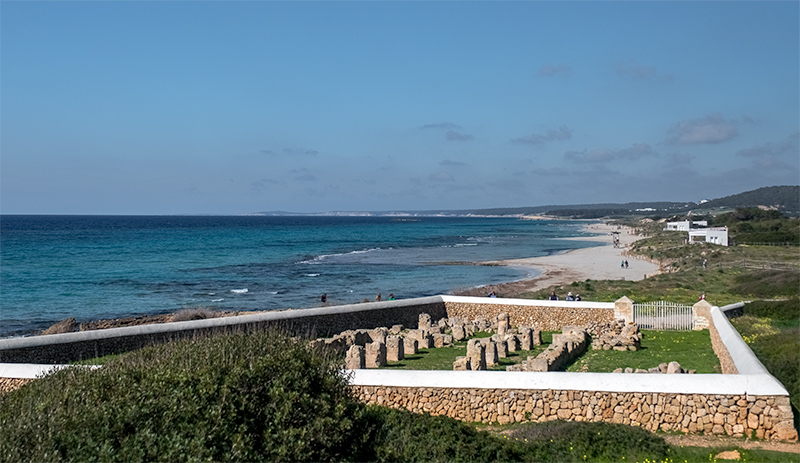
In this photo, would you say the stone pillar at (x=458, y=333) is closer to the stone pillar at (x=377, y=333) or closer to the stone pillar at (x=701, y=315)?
the stone pillar at (x=377, y=333)

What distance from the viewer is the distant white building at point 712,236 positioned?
2906 inches

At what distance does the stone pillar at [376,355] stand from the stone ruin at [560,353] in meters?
3.80

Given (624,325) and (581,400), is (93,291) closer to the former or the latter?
(624,325)

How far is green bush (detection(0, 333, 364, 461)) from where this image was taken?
Result: 6887mm

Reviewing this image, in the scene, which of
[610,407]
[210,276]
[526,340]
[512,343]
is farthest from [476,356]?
[210,276]

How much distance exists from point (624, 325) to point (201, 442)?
18790 mm

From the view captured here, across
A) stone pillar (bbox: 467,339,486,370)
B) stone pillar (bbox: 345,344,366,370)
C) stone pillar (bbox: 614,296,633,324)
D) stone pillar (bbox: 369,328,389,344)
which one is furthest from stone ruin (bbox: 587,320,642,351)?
stone pillar (bbox: 345,344,366,370)

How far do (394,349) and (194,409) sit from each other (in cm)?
1107

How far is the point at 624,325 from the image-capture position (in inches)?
895

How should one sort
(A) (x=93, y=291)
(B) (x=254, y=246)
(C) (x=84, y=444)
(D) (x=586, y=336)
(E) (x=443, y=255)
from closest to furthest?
(C) (x=84, y=444)
(D) (x=586, y=336)
(A) (x=93, y=291)
(E) (x=443, y=255)
(B) (x=254, y=246)

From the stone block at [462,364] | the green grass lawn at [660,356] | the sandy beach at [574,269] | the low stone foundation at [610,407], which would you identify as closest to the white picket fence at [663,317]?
the green grass lawn at [660,356]

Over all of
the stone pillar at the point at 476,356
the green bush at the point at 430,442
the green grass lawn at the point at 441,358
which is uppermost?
the green bush at the point at 430,442

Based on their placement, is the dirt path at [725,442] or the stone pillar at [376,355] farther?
the stone pillar at [376,355]

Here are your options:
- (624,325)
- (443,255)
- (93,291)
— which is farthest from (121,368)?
(443,255)
